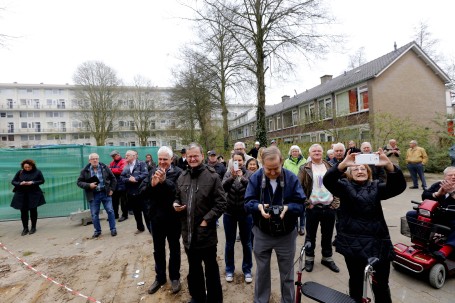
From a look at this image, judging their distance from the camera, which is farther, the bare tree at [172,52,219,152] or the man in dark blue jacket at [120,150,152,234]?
the bare tree at [172,52,219,152]

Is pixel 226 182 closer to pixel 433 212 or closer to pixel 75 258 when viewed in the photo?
pixel 433 212

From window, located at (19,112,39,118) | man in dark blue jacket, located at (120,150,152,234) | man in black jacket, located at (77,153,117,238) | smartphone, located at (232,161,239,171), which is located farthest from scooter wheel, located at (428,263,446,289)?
window, located at (19,112,39,118)

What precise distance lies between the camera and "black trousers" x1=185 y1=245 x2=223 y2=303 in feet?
2.62

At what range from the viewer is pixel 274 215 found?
2.59 meters

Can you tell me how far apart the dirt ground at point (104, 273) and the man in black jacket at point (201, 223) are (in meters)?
0.39

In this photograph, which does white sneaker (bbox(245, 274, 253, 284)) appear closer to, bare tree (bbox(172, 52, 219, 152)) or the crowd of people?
the crowd of people

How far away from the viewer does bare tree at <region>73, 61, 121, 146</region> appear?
31.5m

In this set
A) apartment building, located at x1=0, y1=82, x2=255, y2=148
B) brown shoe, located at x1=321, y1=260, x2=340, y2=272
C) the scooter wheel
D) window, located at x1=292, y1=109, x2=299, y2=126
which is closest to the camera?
the scooter wheel

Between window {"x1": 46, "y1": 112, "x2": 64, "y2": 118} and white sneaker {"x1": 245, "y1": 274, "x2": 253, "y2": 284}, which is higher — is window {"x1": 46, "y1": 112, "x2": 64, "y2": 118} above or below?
above

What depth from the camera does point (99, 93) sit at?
3164cm

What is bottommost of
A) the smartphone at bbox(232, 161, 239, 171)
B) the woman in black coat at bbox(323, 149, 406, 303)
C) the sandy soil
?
the sandy soil

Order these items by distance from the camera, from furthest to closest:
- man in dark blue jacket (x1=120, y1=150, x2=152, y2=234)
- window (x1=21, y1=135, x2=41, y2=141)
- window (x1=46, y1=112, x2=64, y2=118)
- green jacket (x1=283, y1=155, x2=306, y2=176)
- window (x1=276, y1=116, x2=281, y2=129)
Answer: window (x1=46, y1=112, x2=64, y2=118), window (x1=21, y1=135, x2=41, y2=141), window (x1=276, y1=116, x2=281, y2=129), man in dark blue jacket (x1=120, y1=150, x2=152, y2=234), green jacket (x1=283, y1=155, x2=306, y2=176)

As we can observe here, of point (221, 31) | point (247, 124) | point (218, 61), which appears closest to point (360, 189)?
point (221, 31)

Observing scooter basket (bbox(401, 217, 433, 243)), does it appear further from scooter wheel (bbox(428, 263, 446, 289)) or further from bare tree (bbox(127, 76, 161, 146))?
bare tree (bbox(127, 76, 161, 146))
